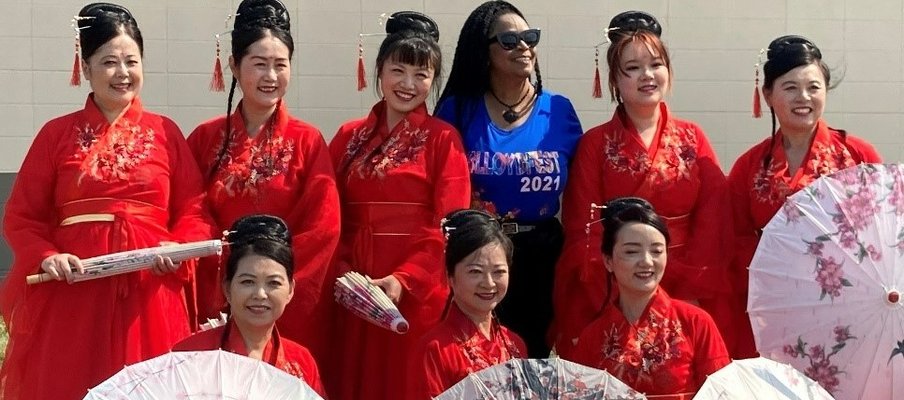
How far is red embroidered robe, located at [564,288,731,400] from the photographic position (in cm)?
409

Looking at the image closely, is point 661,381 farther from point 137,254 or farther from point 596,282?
point 137,254

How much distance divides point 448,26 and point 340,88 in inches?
27.4

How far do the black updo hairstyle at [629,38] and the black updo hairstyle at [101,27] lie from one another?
159 centimetres

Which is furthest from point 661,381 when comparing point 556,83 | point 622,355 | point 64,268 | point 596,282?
point 556,83

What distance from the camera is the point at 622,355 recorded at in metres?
4.12

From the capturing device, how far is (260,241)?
13.2 feet

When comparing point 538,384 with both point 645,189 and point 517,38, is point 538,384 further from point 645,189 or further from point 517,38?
point 517,38

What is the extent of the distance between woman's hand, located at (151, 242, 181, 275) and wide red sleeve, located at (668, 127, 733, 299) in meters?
1.62

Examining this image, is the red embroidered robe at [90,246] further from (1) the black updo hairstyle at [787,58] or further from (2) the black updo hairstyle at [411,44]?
(1) the black updo hairstyle at [787,58]

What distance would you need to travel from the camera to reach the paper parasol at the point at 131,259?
4.21 metres

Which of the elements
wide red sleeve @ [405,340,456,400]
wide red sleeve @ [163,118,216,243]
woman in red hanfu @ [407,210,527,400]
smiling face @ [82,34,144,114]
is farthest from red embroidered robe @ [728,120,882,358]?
smiling face @ [82,34,144,114]

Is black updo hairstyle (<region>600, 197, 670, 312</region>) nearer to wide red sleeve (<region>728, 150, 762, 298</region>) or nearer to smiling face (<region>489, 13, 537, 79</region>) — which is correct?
wide red sleeve (<region>728, 150, 762, 298</region>)

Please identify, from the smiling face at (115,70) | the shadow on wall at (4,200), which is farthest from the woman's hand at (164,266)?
the shadow on wall at (4,200)

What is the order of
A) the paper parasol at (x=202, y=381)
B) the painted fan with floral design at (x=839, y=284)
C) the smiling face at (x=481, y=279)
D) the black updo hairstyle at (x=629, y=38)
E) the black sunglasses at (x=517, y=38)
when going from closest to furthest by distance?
the paper parasol at (x=202, y=381), the painted fan with floral design at (x=839, y=284), the smiling face at (x=481, y=279), the black updo hairstyle at (x=629, y=38), the black sunglasses at (x=517, y=38)
